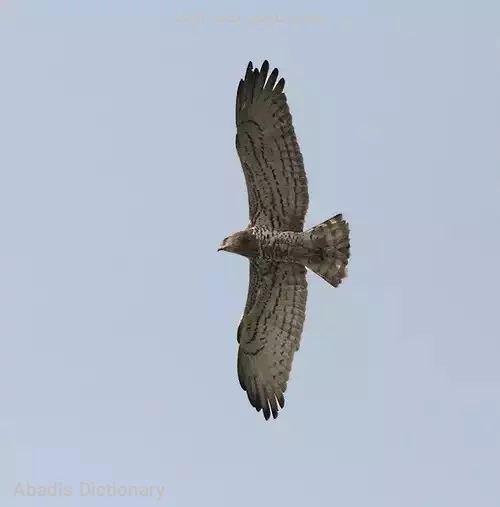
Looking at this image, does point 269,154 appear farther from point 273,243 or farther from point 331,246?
point 331,246

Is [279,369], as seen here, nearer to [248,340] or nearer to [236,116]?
[248,340]

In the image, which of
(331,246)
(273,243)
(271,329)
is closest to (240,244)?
(273,243)

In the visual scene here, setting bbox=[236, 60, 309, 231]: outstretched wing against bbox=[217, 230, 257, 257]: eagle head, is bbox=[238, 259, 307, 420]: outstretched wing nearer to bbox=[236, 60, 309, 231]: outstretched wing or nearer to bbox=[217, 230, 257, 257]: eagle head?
bbox=[217, 230, 257, 257]: eagle head

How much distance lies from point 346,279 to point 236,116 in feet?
8.28

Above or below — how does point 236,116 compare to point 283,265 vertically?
above

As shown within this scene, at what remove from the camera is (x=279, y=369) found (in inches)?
600

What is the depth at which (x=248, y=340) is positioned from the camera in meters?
15.4

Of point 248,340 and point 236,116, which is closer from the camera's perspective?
point 236,116

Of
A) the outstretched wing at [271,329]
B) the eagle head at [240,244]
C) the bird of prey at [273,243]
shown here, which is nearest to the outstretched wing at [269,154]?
the bird of prey at [273,243]

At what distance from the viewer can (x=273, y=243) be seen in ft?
47.9

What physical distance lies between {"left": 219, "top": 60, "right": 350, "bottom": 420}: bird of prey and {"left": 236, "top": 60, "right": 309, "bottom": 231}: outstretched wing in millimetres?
12

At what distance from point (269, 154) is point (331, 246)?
4.68 ft

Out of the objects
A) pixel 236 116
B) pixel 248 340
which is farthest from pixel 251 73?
pixel 248 340

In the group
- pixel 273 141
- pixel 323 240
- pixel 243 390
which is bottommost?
pixel 243 390
